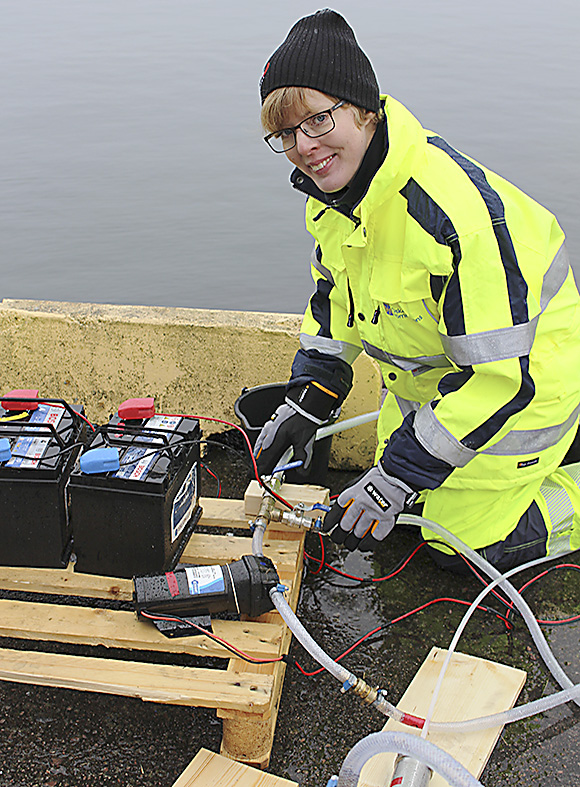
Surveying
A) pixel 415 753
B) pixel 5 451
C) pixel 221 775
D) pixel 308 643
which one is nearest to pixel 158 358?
pixel 5 451

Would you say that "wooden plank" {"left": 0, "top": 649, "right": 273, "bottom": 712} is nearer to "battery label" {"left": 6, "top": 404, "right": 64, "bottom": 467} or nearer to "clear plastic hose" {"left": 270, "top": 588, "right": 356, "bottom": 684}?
"clear plastic hose" {"left": 270, "top": 588, "right": 356, "bottom": 684}

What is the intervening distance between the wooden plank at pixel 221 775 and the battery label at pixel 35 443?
84cm

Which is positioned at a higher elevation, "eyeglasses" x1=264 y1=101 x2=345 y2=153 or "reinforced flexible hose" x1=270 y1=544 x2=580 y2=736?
"eyeglasses" x1=264 y1=101 x2=345 y2=153

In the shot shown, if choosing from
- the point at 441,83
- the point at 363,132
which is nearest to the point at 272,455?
the point at 363,132

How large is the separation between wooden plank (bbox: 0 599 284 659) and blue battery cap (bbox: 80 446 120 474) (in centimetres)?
38

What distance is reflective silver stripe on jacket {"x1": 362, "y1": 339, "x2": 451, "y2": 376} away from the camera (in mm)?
2160

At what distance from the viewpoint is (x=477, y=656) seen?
6.95ft

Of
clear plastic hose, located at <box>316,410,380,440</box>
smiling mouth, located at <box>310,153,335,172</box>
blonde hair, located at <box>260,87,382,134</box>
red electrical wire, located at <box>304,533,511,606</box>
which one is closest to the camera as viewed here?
blonde hair, located at <box>260,87,382,134</box>

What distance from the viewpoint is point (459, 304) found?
1.84m

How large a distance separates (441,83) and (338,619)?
1030 centimetres

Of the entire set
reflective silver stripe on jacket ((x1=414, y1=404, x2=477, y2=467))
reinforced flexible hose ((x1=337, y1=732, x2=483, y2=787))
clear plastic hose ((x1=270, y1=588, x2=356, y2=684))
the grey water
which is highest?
reflective silver stripe on jacket ((x1=414, y1=404, x2=477, y2=467))

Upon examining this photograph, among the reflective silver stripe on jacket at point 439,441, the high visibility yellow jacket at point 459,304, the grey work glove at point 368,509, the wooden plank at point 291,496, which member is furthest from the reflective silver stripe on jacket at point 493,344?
the wooden plank at point 291,496

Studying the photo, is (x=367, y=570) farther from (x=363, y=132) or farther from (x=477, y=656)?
(x=363, y=132)

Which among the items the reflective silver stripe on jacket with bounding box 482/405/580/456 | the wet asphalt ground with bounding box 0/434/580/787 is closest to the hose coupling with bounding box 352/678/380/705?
the wet asphalt ground with bounding box 0/434/580/787
